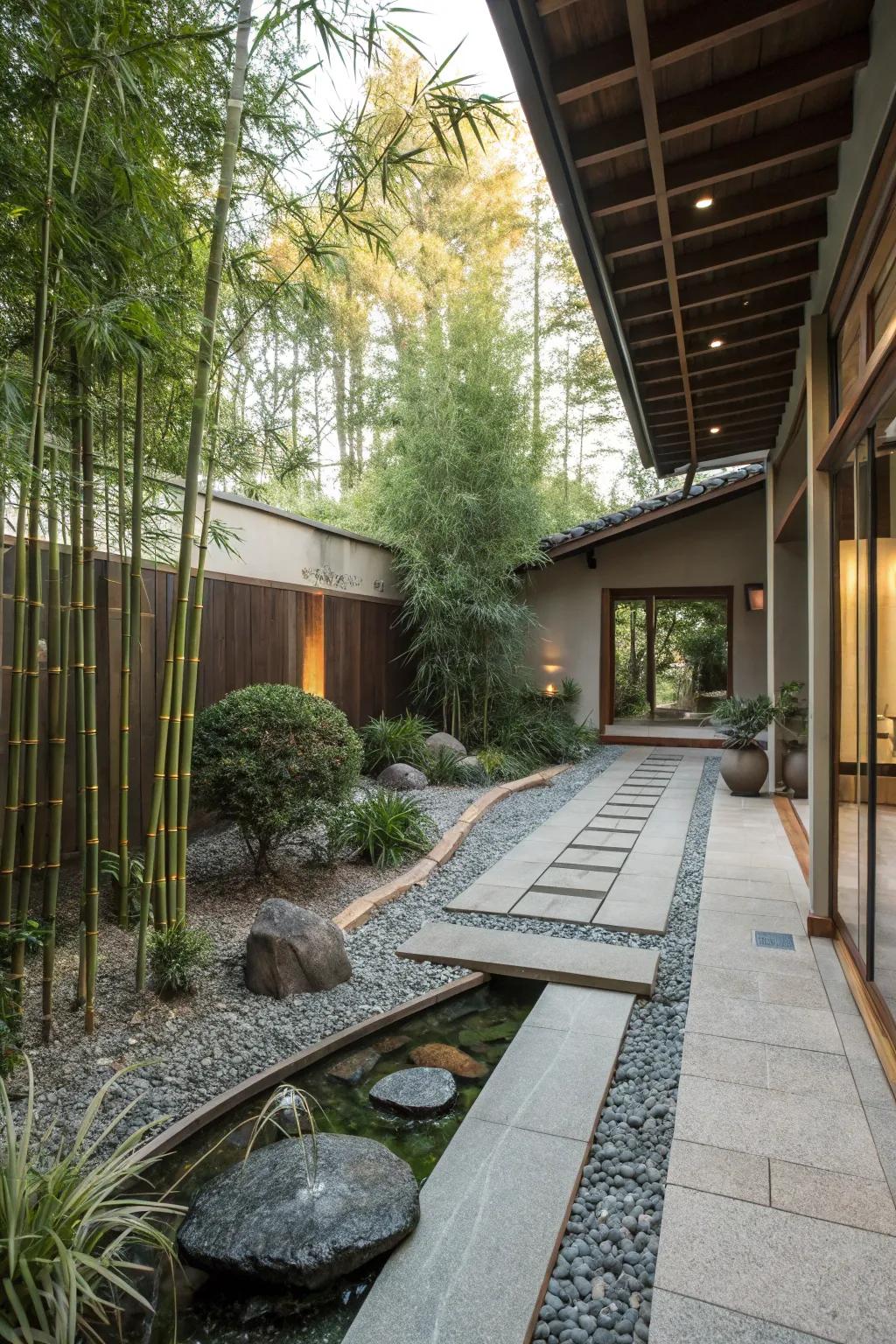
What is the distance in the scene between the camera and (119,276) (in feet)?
7.80

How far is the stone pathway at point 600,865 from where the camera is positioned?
357 centimetres

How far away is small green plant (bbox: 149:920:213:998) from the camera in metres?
2.59

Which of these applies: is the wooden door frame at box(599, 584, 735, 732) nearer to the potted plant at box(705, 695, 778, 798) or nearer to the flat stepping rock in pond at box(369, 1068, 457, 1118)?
the potted plant at box(705, 695, 778, 798)

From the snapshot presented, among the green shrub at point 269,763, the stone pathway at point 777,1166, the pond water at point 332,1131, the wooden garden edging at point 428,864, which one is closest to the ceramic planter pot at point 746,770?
the wooden garden edging at point 428,864

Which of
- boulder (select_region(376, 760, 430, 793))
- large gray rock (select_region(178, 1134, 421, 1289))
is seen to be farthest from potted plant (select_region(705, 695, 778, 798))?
large gray rock (select_region(178, 1134, 421, 1289))

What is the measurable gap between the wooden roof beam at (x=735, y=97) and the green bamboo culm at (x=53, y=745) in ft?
6.55

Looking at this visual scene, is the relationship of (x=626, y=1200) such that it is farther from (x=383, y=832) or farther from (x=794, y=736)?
(x=794, y=736)

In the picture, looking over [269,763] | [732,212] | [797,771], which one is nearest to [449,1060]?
[269,763]

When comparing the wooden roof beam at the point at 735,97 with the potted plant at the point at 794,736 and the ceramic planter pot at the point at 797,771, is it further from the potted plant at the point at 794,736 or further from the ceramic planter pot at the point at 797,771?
the ceramic planter pot at the point at 797,771

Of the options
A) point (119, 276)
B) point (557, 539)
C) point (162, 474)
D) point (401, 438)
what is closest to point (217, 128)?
point (119, 276)

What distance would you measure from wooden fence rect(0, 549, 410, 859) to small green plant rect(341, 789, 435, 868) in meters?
1.20

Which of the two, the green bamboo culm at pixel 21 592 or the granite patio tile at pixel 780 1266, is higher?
the green bamboo culm at pixel 21 592

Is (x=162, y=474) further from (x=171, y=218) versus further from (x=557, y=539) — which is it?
(x=557, y=539)

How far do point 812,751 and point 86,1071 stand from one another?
300 cm
